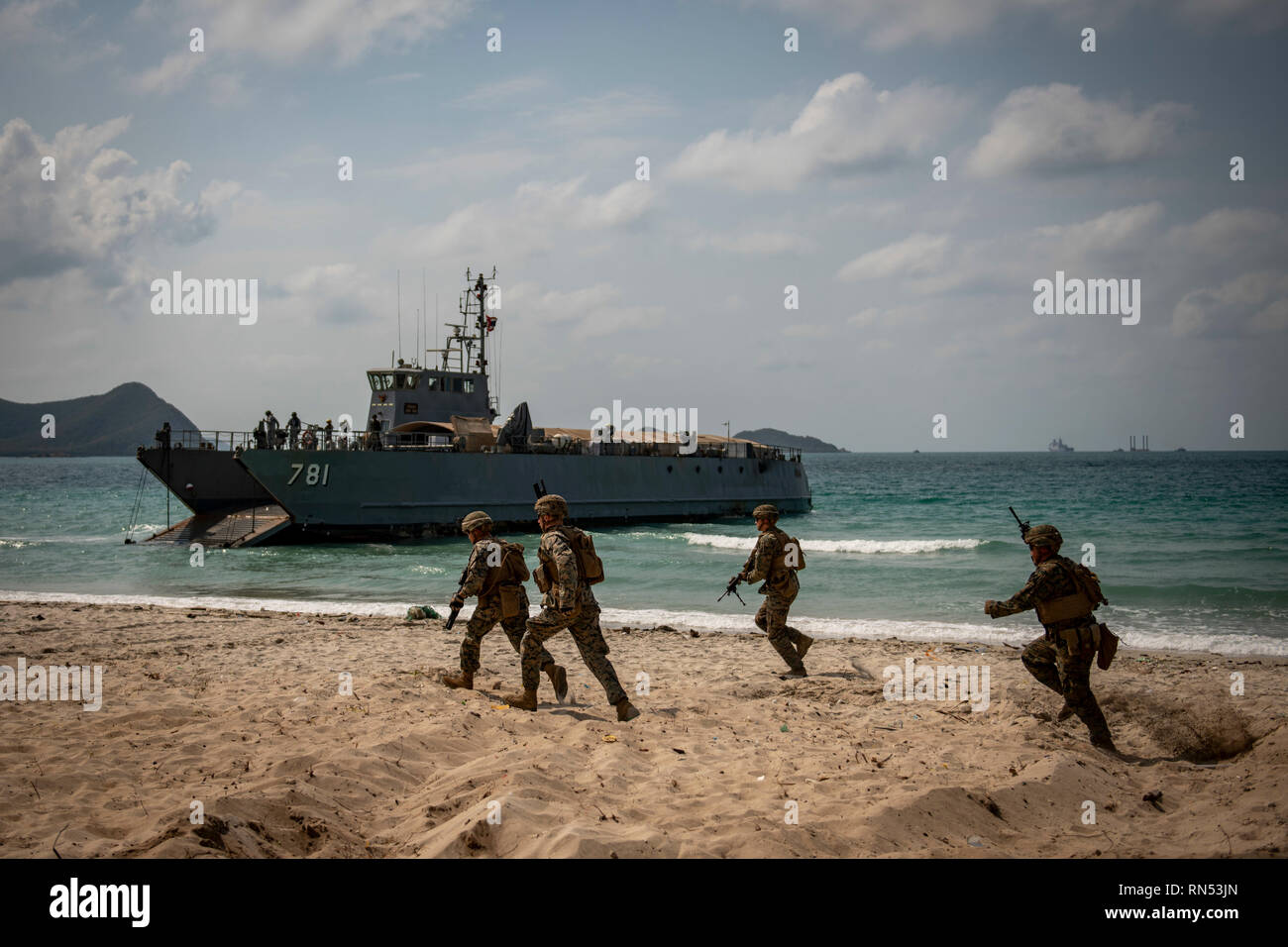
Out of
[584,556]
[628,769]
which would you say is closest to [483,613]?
[584,556]

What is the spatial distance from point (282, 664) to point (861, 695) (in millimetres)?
6280

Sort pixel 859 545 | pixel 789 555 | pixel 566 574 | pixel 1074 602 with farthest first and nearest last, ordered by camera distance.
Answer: pixel 859 545
pixel 789 555
pixel 566 574
pixel 1074 602

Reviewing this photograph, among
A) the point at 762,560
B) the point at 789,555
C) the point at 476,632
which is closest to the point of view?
the point at 476,632

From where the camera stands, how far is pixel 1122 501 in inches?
2040

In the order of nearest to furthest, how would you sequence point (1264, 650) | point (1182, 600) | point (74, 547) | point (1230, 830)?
point (1230, 830) → point (1264, 650) → point (1182, 600) → point (74, 547)

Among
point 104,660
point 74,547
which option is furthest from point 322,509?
point 104,660

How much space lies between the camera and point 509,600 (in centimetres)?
736

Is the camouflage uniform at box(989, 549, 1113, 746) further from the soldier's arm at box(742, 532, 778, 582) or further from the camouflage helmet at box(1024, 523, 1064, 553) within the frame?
the soldier's arm at box(742, 532, 778, 582)

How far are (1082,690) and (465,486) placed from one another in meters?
26.9

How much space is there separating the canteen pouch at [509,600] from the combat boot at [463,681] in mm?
822

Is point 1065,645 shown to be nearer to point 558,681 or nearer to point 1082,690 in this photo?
point 1082,690

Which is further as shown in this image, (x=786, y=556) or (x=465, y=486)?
(x=465, y=486)

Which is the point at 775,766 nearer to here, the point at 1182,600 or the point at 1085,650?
the point at 1085,650

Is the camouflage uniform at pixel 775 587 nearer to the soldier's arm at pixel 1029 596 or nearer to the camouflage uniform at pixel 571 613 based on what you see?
the camouflage uniform at pixel 571 613
